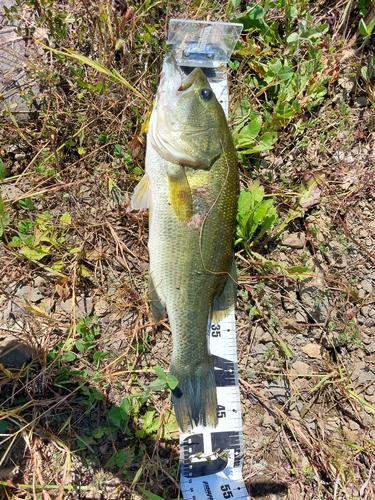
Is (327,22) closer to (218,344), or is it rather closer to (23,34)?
(23,34)

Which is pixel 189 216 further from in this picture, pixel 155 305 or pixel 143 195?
pixel 155 305

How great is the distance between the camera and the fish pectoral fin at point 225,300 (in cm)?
277

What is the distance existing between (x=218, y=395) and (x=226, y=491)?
62 cm

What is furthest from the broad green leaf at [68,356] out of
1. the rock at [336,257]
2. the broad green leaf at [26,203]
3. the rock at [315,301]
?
the rock at [336,257]

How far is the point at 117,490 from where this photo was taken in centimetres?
260

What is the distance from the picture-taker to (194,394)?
2629 mm

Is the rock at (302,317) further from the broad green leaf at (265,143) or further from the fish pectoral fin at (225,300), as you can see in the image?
the broad green leaf at (265,143)

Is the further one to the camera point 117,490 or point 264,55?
point 264,55

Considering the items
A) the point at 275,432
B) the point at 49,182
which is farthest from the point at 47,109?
the point at 275,432

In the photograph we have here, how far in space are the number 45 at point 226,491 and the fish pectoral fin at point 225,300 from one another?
3.70 feet

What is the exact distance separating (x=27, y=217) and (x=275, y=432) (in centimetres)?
254

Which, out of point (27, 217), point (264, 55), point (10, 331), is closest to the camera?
point (10, 331)

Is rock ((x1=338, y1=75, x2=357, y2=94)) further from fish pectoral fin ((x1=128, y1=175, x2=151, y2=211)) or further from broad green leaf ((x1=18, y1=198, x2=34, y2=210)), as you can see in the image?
broad green leaf ((x1=18, y1=198, x2=34, y2=210))

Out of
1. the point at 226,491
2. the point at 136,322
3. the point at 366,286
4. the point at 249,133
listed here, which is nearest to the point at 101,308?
the point at 136,322
